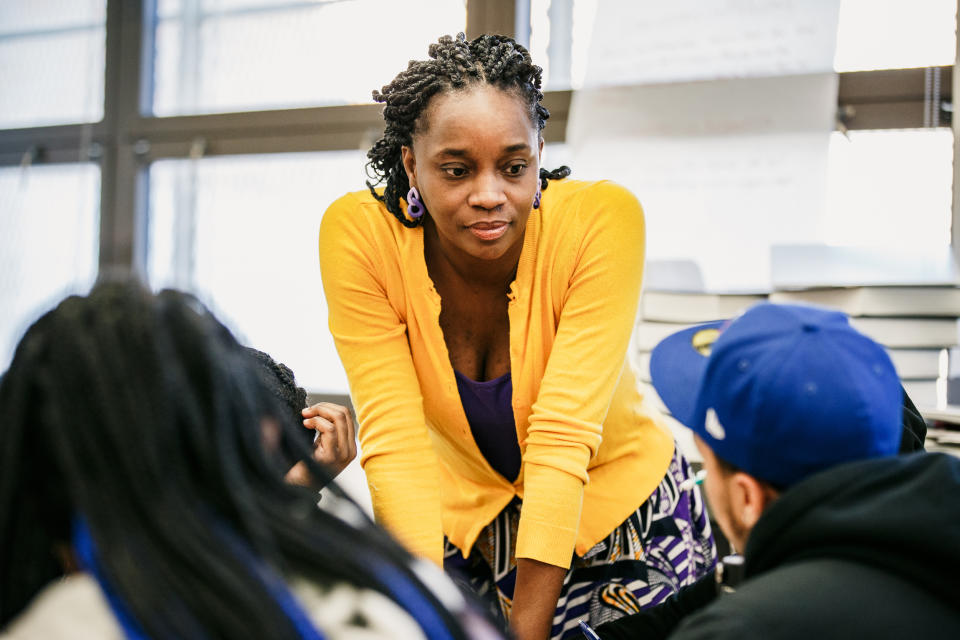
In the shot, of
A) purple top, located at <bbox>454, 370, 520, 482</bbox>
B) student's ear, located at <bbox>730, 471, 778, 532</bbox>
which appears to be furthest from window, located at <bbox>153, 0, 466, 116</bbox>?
student's ear, located at <bbox>730, 471, 778, 532</bbox>

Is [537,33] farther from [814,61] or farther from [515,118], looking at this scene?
[515,118]

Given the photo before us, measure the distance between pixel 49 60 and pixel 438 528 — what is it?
8.24ft

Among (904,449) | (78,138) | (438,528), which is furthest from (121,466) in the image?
(78,138)

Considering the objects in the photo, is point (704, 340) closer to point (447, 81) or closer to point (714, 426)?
point (714, 426)

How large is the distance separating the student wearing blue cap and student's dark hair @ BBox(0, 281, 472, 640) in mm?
305

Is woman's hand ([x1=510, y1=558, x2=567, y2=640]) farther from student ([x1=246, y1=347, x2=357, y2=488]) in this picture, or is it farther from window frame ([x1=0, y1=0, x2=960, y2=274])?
window frame ([x1=0, y1=0, x2=960, y2=274])

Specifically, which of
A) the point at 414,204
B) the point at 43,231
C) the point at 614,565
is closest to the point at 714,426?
the point at 614,565

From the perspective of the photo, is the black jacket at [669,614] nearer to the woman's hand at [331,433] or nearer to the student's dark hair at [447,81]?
the woman's hand at [331,433]

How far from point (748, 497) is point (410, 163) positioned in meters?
0.69

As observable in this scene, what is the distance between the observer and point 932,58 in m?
1.99

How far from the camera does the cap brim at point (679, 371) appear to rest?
107 centimetres

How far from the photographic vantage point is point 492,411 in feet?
4.12

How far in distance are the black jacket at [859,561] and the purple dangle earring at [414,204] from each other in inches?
27.8

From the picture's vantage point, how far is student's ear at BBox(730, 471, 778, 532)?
85 cm
